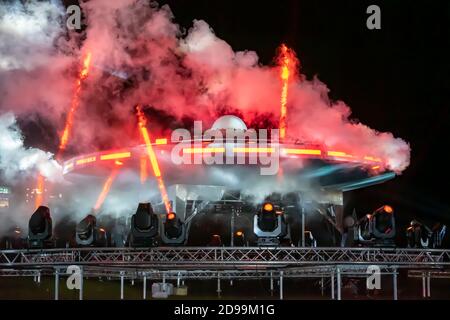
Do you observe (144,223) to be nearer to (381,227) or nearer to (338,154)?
(381,227)

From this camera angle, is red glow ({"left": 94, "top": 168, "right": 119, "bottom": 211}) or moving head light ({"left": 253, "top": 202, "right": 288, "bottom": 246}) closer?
moving head light ({"left": 253, "top": 202, "right": 288, "bottom": 246})

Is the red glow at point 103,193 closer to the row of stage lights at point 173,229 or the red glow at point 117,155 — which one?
the red glow at point 117,155

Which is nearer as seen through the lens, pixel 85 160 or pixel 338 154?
pixel 338 154

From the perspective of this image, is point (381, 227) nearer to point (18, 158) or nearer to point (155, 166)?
point (155, 166)

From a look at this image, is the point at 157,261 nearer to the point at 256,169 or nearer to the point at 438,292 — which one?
the point at 256,169

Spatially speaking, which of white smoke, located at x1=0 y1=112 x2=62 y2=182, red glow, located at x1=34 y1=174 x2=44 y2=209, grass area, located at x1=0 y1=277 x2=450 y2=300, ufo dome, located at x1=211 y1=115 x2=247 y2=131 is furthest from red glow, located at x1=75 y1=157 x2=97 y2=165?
red glow, located at x1=34 y1=174 x2=44 y2=209

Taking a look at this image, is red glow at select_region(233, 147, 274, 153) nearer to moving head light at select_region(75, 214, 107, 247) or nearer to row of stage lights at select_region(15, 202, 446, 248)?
row of stage lights at select_region(15, 202, 446, 248)
